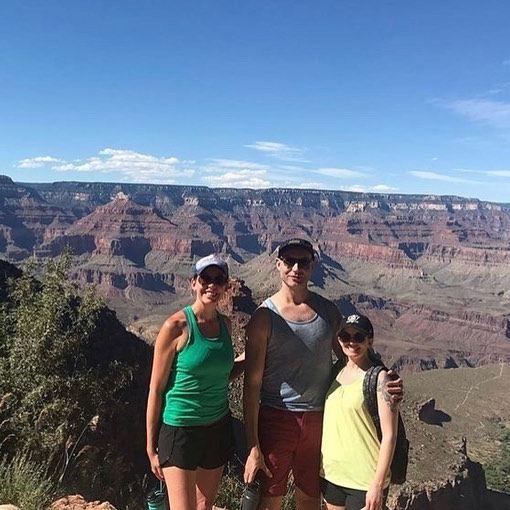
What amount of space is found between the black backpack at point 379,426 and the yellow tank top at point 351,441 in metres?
0.07

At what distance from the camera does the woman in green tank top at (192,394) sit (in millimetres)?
4902

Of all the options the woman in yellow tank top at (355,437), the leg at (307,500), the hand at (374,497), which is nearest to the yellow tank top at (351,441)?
the woman in yellow tank top at (355,437)

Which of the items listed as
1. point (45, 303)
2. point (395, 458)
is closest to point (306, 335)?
point (395, 458)

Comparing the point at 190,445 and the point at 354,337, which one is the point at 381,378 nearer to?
the point at 354,337

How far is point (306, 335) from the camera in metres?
5.39

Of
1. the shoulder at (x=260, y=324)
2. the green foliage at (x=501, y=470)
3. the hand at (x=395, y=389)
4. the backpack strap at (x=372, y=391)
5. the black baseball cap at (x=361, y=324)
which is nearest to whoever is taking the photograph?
the hand at (x=395, y=389)

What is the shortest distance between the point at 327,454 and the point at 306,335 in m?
1.15

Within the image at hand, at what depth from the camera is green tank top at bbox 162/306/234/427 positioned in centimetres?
491

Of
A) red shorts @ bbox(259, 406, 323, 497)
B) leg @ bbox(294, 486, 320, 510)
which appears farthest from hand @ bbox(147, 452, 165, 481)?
leg @ bbox(294, 486, 320, 510)

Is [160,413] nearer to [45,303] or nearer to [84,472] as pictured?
[45,303]

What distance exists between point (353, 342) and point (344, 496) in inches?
57.0

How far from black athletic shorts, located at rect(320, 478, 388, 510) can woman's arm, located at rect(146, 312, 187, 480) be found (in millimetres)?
1741

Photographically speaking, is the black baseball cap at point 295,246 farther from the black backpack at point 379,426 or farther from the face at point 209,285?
the black backpack at point 379,426

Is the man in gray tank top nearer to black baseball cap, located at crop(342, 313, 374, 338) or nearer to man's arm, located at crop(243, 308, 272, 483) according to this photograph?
man's arm, located at crop(243, 308, 272, 483)
